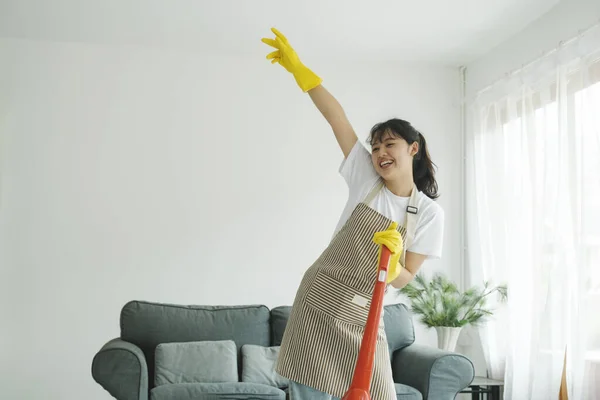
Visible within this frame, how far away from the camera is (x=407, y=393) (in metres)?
3.59

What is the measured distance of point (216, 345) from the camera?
384 cm

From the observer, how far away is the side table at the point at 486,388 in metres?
4.36

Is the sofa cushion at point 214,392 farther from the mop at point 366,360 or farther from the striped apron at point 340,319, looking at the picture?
the mop at point 366,360

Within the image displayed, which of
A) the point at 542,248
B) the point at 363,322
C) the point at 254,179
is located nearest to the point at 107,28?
the point at 254,179

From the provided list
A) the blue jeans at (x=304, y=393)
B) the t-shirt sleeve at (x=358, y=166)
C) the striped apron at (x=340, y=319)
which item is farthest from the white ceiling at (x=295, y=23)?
the blue jeans at (x=304, y=393)

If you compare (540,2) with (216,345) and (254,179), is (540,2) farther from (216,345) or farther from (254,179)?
(216,345)

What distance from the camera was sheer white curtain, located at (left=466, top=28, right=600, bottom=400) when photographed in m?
3.71

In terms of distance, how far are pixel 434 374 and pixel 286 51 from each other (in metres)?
2.16

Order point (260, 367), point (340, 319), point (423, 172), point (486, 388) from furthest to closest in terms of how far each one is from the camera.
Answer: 1. point (486, 388)
2. point (260, 367)
3. point (423, 172)
4. point (340, 319)

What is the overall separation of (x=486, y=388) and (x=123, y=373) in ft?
7.80

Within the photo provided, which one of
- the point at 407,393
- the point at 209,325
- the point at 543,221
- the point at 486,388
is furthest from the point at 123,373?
the point at 543,221

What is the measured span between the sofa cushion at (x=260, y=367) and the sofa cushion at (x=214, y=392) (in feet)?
1.04

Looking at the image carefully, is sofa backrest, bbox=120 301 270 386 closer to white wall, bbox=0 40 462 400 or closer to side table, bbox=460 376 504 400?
white wall, bbox=0 40 462 400

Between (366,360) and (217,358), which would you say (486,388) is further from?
(366,360)
